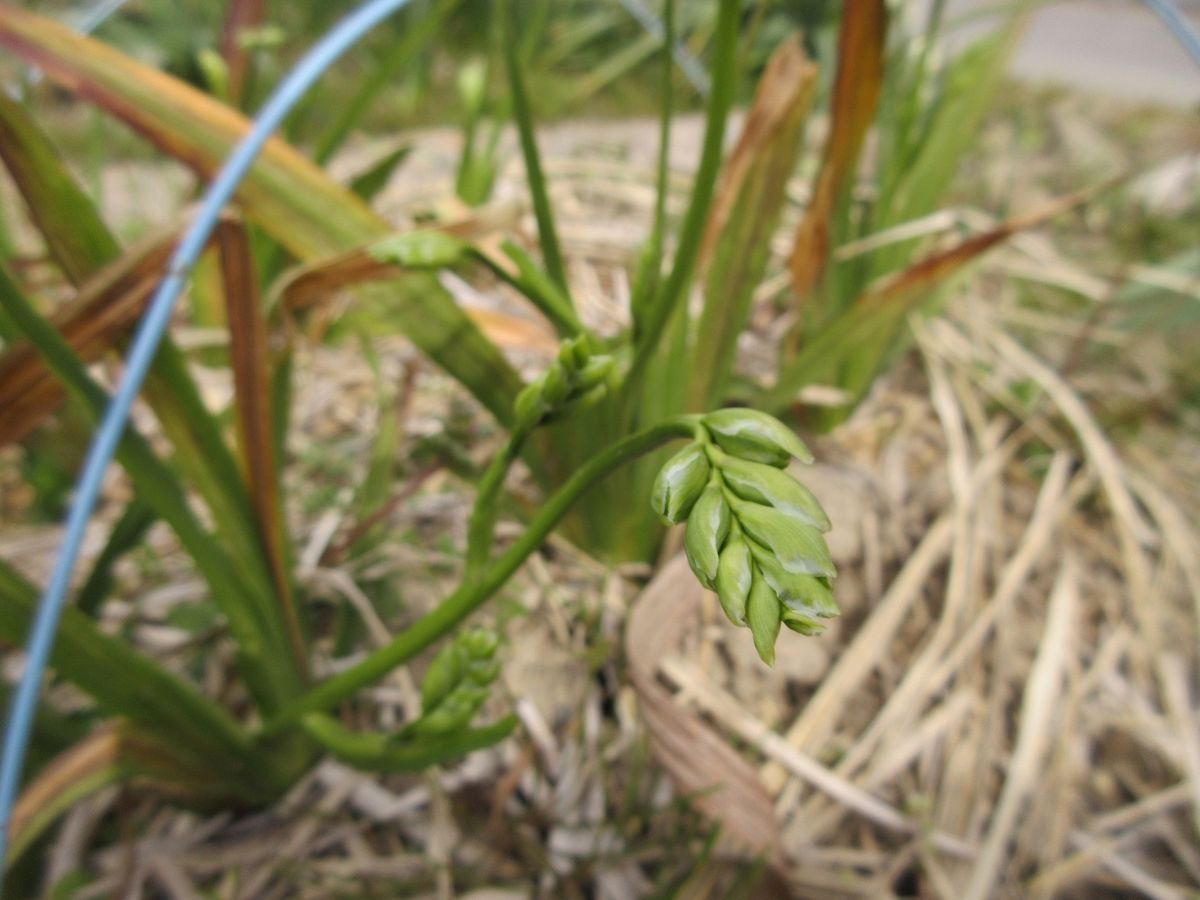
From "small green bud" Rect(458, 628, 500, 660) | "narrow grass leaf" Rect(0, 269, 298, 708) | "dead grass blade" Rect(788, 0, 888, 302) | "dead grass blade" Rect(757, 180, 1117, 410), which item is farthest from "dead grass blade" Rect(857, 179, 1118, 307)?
"narrow grass leaf" Rect(0, 269, 298, 708)

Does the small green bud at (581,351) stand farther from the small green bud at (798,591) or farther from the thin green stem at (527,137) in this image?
the thin green stem at (527,137)

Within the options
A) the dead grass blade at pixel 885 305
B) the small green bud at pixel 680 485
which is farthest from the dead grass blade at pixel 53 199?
the dead grass blade at pixel 885 305

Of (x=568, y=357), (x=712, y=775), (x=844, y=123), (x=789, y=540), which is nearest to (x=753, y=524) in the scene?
(x=789, y=540)

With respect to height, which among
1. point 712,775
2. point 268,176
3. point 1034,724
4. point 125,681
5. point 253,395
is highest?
point 268,176

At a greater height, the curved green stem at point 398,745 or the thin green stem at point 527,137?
the thin green stem at point 527,137

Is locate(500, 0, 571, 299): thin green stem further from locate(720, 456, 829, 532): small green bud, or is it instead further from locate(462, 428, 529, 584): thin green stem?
locate(720, 456, 829, 532): small green bud

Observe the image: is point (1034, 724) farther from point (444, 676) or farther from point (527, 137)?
point (527, 137)
